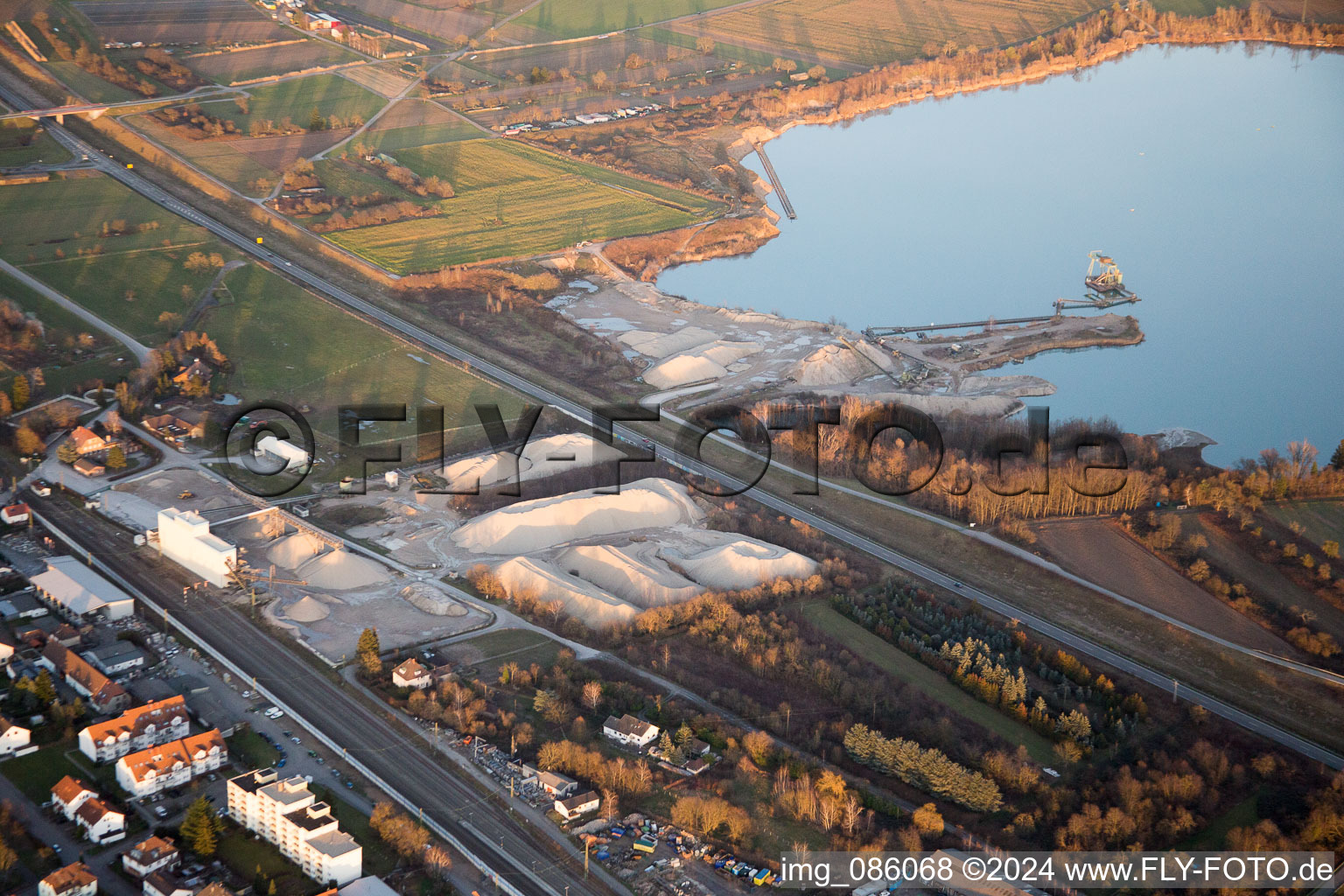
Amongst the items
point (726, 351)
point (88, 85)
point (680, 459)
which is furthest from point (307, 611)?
point (88, 85)

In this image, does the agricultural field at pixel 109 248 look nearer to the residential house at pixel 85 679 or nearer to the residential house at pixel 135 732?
the residential house at pixel 85 679

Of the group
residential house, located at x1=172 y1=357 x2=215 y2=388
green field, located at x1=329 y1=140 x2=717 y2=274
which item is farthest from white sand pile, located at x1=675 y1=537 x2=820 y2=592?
green field, located at x1=329 y1=140 x2=717 y2=274

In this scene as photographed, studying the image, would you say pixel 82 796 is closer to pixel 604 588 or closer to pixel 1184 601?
pixel 604 588

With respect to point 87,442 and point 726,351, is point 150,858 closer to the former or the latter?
point 87,442

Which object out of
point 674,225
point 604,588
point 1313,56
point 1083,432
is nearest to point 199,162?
point 674,225

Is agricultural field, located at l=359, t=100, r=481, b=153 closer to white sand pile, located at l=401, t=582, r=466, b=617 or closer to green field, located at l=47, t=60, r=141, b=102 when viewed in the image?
green field, located at l=47, t=60, r=141, b=102

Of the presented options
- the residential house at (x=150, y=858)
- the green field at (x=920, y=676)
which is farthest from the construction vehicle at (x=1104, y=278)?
the residential house at (x=150, y=858)
